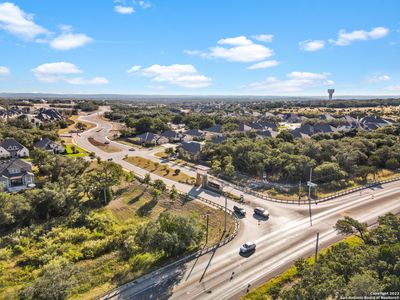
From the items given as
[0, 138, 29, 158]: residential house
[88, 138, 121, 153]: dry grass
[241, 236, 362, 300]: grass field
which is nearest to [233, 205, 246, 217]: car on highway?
[241, 236, 362, 300]: grass field

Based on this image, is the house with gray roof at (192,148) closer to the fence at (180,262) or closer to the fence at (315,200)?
the fence at (315,200)

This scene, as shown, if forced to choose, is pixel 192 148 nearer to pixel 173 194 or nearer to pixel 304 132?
pixel 173 194

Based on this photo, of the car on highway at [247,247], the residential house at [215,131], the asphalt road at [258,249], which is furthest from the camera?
the residential house at [215,131]

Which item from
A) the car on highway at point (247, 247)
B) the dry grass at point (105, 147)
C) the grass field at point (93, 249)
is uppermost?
the dry grass at point (105, 147)

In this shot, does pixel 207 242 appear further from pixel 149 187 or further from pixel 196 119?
pixel 196 119

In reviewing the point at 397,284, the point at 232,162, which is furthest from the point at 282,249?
the point at 232,162

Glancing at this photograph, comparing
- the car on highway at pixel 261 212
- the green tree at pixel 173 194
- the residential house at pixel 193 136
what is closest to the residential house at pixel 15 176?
the green tree at pixel 173 194
